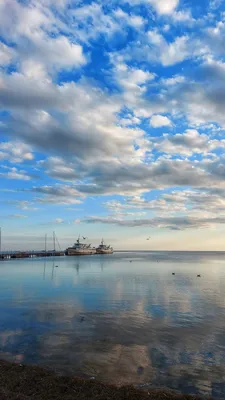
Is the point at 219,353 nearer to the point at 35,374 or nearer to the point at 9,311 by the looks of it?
the point at 35,374

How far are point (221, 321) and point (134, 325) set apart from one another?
21.4 feet

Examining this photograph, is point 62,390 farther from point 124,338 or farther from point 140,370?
point 124,338

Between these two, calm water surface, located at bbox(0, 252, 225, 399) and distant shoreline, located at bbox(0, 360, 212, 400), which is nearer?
distant shoreline, located at bbox(0, 360, 212, 400)

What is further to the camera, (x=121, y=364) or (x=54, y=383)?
(x=121, y=364)

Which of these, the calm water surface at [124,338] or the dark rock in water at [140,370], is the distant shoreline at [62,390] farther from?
the dark rock in water at [140,370]

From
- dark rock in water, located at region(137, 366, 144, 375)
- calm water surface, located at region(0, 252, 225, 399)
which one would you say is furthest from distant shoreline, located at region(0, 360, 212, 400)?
dark rock in water, located at region(137, 366, 144, 375)

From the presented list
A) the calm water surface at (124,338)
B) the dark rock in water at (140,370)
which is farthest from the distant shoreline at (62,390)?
the dark rock in water at (140,370)

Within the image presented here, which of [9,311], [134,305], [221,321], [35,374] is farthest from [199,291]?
[35,374]

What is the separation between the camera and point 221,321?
72.4 ft

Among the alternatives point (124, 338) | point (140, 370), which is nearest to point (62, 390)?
point (140, 370)

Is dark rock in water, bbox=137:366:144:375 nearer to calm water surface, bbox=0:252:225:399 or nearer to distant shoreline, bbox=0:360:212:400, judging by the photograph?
calm water surface, bbox=0:252:225:399

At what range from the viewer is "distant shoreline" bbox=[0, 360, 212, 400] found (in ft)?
30.9

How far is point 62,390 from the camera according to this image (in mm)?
9891

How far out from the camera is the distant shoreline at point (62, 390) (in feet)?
30.9
